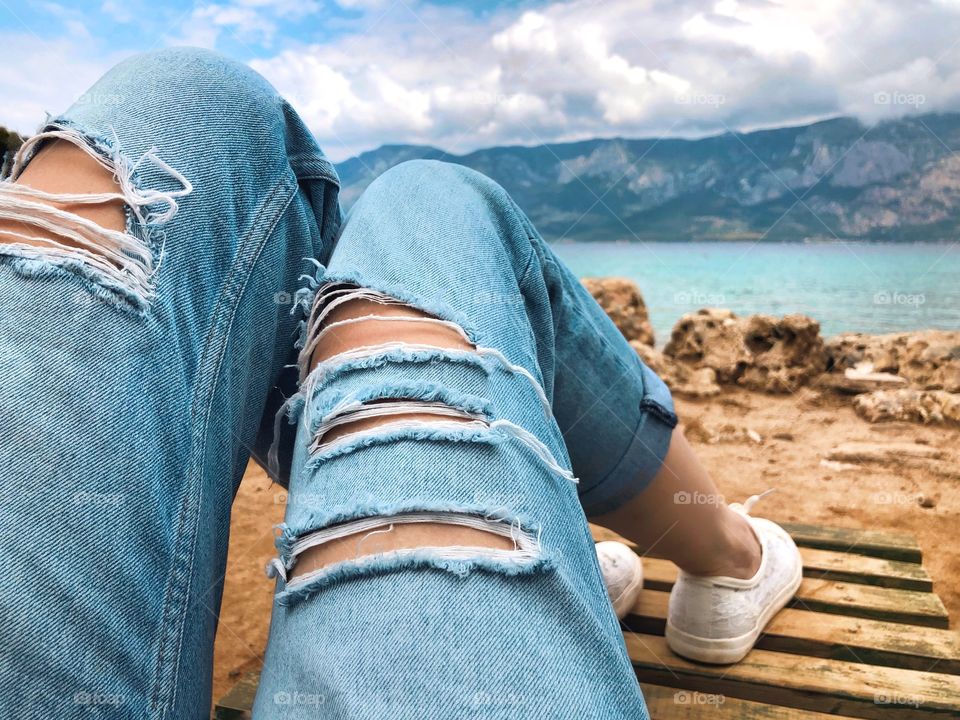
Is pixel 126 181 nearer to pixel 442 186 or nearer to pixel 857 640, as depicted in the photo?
pixel 442 186

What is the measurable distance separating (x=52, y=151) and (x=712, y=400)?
136 inches

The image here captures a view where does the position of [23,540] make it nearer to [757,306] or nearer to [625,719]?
[625,719]

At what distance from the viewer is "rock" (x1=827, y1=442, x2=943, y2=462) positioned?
3.00 meters

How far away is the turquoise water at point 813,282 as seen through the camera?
39.1 ft

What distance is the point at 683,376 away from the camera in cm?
388

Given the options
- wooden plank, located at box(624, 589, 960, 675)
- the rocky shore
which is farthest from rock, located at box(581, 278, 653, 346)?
wooden plank, located at box(624, 589, 960, 675)

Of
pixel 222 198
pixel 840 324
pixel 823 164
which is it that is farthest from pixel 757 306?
pixel 823 164

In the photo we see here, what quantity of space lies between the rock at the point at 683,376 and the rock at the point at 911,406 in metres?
0.69

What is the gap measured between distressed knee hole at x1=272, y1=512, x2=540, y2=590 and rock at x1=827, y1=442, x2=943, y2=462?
9.59 feet

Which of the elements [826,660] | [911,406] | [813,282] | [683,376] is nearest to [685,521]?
[826,660]

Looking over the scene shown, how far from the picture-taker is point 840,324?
39.1 ft

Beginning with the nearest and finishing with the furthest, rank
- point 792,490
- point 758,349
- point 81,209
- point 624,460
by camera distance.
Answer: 1. point 81,209
2. point 624,460
3. point 792,490
4. point 758,349

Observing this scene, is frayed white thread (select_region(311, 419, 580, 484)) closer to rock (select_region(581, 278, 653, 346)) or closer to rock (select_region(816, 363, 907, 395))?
rock (select_region(816, 363, 907, 395))

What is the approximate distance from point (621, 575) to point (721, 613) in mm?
207
